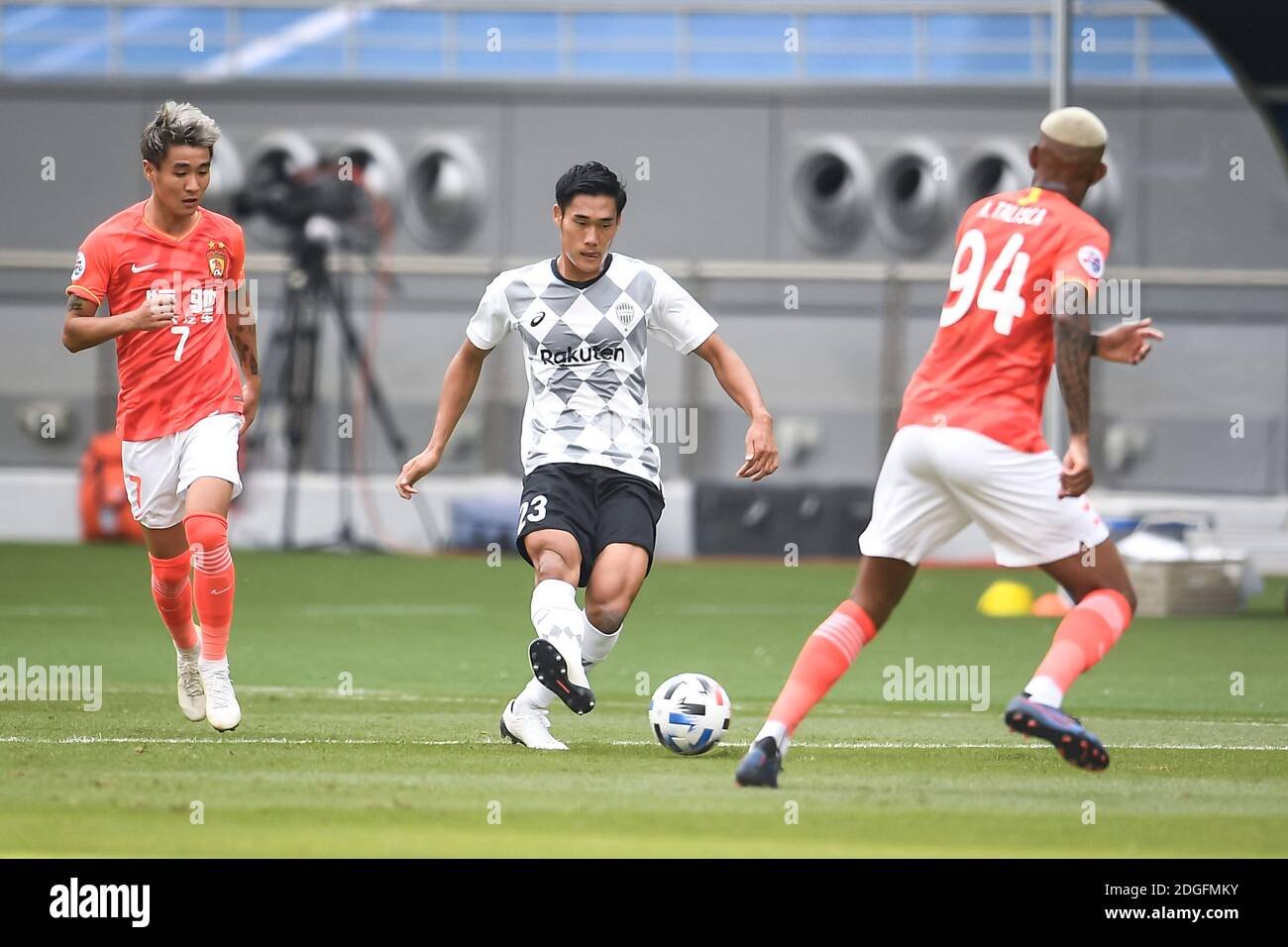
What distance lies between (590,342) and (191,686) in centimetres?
229

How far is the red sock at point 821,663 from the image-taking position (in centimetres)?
720

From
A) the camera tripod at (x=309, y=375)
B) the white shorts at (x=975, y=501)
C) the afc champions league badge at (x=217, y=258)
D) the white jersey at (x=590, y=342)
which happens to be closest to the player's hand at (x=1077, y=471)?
the white shorts at (x=975, y=501)

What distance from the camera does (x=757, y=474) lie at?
786 centimetres

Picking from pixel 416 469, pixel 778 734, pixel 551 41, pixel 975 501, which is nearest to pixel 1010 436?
pixel 975 501

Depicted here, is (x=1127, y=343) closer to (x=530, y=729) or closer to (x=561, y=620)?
(x=561, y=620)

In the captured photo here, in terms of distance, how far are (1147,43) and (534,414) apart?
75.2 ft

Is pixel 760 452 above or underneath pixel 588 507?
above

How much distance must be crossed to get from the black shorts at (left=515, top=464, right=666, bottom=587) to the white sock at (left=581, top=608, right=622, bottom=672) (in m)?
0.18

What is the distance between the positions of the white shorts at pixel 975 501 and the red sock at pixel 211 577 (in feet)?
8.88

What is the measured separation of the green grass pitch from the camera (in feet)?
20.8

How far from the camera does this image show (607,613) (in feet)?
26.9

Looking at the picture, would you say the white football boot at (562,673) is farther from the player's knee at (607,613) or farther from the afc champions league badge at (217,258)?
the afc champions league badge at (217,258)
